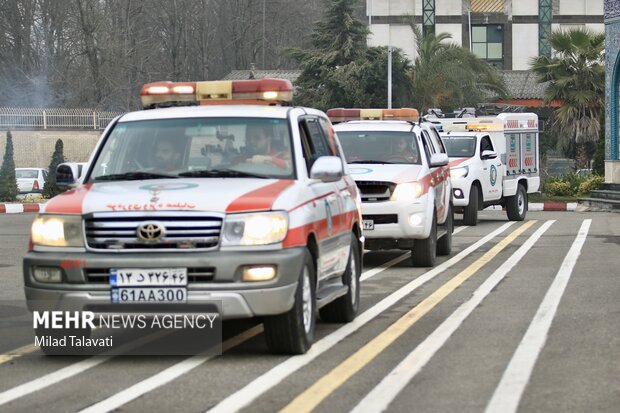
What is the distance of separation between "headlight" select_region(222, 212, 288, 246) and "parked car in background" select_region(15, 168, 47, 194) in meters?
35.0

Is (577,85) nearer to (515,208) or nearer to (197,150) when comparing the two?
(515,208)

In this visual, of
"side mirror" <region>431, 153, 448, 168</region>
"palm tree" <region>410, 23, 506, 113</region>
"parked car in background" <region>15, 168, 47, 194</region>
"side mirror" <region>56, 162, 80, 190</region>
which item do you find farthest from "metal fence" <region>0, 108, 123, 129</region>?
"side mirror" <region>56, 162, 80, 190</region>

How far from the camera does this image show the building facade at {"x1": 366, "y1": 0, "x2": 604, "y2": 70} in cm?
7812

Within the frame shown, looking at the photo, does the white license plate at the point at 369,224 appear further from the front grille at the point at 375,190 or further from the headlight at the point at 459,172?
the headlight at the point at 459,172

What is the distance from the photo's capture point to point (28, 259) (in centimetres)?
909

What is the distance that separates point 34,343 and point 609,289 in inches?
242

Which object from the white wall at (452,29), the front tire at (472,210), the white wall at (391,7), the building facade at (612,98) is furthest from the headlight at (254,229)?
the white wall at (452,29)

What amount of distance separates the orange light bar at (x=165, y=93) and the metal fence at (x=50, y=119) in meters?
42.2

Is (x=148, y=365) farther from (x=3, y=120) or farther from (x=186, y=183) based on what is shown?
(x=3, y=120)

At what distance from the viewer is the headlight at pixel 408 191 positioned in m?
16.4

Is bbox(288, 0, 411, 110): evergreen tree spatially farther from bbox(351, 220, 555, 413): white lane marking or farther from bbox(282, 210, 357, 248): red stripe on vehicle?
bbox(282, 210, 357, 248): red stripe on vehicle

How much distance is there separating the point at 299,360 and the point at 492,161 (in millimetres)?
18473

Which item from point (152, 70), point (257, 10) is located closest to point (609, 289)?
point (152, 70)

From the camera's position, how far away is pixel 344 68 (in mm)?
58156
